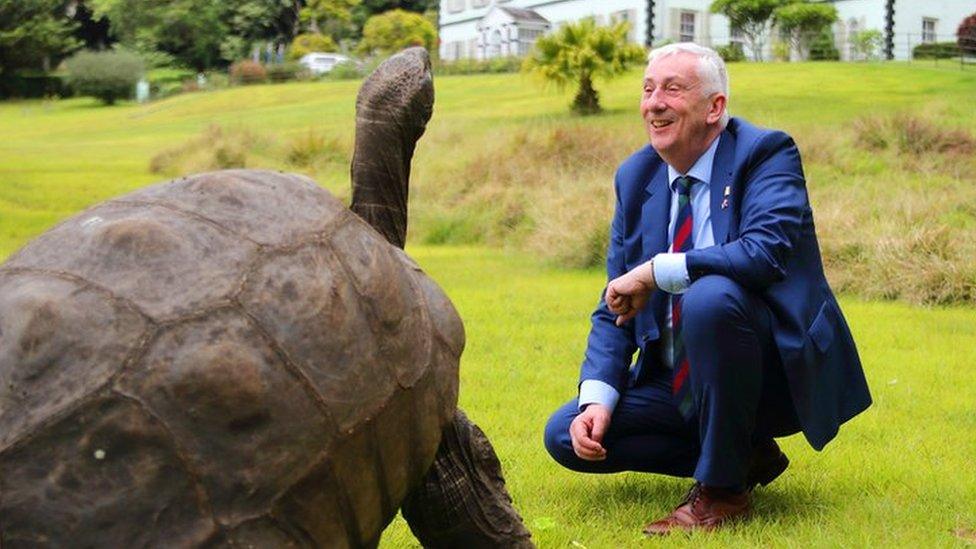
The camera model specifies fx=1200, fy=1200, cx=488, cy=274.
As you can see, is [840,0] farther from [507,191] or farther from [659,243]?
[659,243]

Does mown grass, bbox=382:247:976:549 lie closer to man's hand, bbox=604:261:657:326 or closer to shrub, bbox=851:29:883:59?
man's hand, bbox=604:261:657:326

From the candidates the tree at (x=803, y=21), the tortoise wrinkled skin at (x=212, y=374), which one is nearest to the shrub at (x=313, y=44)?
the tree at (x=803, y=21)

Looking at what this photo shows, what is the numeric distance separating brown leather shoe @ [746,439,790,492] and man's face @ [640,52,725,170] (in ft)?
3.12

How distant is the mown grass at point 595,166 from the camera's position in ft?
27.7

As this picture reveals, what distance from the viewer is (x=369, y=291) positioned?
7.84 ft

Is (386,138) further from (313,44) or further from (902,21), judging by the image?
(313,44)

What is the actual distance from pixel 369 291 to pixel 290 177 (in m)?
0.33

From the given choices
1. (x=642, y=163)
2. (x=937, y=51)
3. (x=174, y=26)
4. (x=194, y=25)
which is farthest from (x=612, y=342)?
(x=174, y=26)

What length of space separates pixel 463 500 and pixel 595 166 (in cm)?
1032

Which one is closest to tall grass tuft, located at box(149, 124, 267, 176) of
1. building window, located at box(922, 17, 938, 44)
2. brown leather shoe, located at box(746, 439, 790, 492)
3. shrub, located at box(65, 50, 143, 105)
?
brown leather shoe, located at box(746, 439, 790, 492)

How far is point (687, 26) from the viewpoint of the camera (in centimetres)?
3956

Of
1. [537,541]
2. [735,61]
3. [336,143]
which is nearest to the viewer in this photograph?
[537,541]

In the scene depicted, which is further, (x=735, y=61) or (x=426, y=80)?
(x=735, y=61)

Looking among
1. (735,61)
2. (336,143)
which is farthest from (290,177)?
(735,61)
